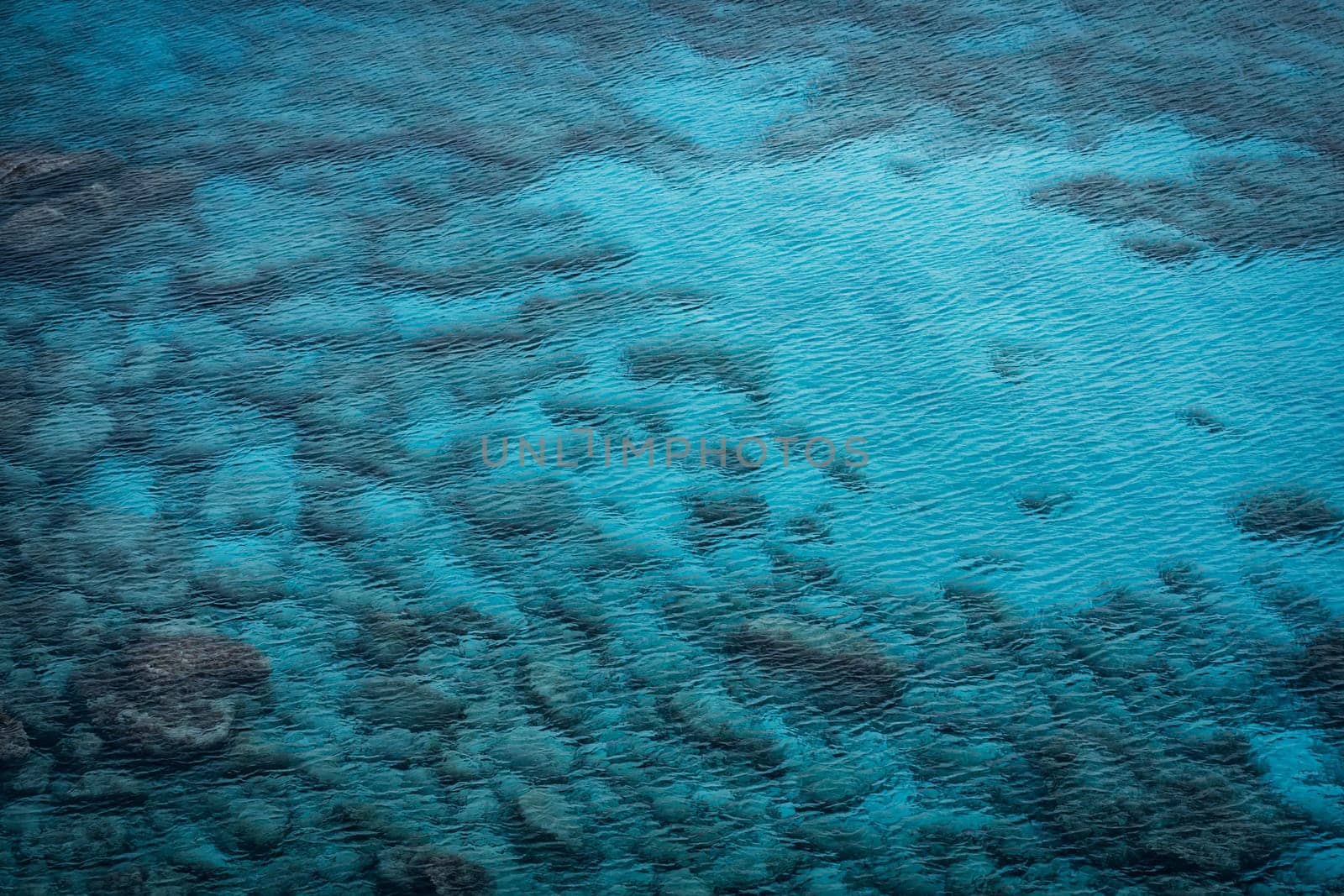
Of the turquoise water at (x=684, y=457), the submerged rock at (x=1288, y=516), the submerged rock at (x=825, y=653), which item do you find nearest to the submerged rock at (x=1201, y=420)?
the turquoise water at (x=684, y=457)

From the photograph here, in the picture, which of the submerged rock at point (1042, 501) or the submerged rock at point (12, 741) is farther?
the submerged rock at point (1042, 501)

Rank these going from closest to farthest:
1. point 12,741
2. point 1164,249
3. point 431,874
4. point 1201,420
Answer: point 431,874, point 12,741, point 1201,420, point 1164,249

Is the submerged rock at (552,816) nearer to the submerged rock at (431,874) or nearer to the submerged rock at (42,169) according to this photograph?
the submerged rock at (431,874)

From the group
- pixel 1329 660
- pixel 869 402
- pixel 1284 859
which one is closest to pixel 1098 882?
pixel 1284 859

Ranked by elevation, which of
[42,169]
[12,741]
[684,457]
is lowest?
[12,741]

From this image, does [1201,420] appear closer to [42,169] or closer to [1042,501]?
[1042,501]

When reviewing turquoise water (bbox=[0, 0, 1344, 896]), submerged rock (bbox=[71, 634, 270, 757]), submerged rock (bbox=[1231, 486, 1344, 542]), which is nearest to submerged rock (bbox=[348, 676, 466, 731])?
turquoise water (bbox=[0, 0, 1344, 896])

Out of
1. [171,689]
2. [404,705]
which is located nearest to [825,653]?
[404,705]
